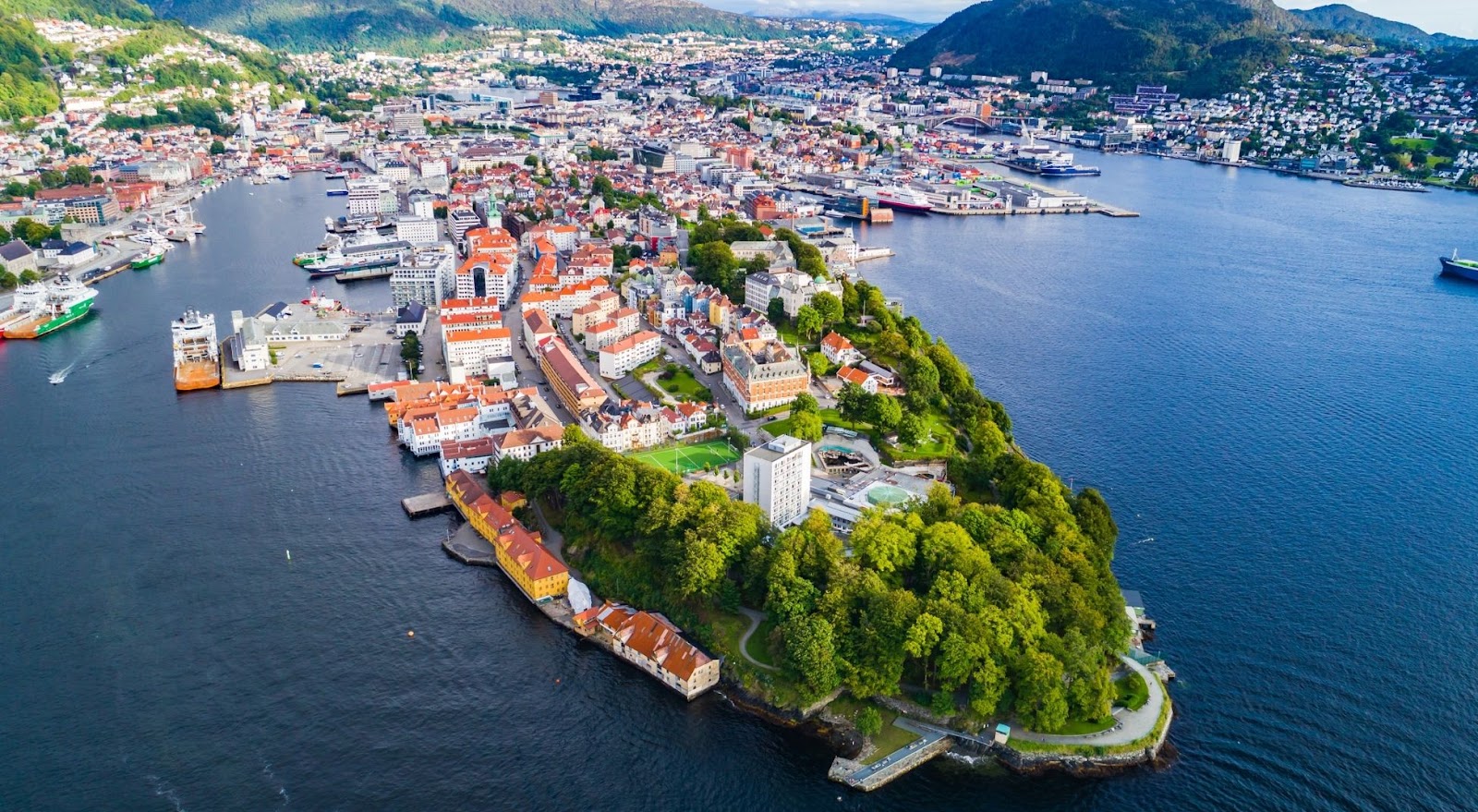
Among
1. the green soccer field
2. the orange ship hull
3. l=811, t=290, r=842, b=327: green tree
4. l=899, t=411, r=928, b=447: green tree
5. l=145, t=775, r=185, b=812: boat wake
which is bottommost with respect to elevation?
l=145, t=775, r=185, b=812: boat wake

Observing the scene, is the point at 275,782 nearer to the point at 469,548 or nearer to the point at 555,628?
the point at 555,628

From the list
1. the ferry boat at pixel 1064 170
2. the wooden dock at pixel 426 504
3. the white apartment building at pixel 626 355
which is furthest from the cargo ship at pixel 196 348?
the ferry boat at pixel 1064 170

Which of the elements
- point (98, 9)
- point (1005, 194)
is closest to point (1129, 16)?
point (1005, 194)

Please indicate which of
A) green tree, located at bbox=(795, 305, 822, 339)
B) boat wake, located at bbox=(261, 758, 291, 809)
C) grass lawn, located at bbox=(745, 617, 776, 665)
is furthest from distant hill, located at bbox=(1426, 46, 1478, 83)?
boat wake, located at bbox=(261, 758, 291, 809)

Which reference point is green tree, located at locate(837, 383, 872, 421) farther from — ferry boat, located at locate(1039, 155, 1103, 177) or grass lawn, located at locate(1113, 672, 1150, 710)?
ferry boat, located at locate(1039, 155, 1103, 177)

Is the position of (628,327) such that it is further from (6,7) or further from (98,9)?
(98,9)

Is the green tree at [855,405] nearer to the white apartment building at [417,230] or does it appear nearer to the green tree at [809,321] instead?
the green tree at [809,321]
